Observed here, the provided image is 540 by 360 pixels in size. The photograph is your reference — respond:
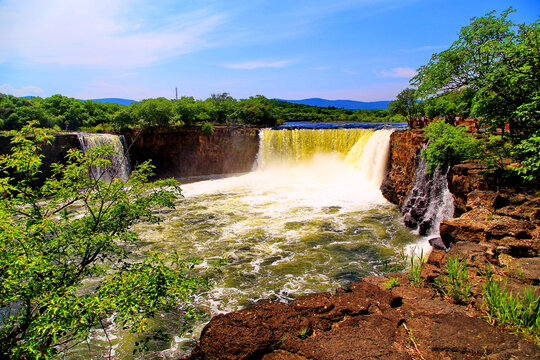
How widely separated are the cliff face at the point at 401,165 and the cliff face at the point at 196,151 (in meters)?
14.3

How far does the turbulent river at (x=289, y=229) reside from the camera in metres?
8.73

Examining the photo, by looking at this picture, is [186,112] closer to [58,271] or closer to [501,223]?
[501,223]

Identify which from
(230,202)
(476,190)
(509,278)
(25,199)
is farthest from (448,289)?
(230,202)

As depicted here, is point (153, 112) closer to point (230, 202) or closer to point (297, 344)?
point (230, 202)

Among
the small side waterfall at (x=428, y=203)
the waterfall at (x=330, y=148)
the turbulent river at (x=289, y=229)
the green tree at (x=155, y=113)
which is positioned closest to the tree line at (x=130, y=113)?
the green tree at (x=155, y=113)

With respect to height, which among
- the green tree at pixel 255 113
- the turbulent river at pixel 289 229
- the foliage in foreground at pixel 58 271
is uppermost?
the green tree at pixel 255 113

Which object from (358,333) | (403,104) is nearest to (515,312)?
(358,333)

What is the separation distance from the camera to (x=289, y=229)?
13977mm

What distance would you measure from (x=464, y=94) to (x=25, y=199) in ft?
51.4

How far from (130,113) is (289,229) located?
20752mm

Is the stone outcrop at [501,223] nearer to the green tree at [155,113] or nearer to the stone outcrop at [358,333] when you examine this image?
the stone outcrop at [358,333]

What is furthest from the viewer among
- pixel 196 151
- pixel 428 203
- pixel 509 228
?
pixel 196 151

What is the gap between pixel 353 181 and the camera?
75.0ft

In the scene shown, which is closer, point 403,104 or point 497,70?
point 497,70
